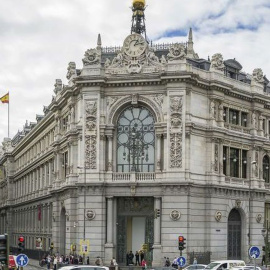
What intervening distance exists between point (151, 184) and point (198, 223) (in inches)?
247

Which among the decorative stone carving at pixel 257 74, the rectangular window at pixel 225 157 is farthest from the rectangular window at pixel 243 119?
the rectangular window at pixel 225 157

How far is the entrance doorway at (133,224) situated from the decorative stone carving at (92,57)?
573 inches

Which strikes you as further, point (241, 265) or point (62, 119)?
point (62, 119)

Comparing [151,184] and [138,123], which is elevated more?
[138,123]

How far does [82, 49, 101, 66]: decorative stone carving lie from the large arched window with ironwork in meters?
6.00

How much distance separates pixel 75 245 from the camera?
74438 millimetres

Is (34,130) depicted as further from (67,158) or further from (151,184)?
(151,184)

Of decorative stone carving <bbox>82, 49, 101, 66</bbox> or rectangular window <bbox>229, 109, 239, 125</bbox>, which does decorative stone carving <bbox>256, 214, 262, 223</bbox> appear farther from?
decorative stone carving <bbox>82, 49, 101, 66</bbox>

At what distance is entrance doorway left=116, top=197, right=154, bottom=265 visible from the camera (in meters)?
72.5

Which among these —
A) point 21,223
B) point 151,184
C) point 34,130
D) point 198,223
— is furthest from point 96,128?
point 21,223

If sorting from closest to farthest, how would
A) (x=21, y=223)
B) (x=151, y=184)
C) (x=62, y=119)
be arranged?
(x=151, y=184) < (x=62, y=119) < (x=21, y=223)

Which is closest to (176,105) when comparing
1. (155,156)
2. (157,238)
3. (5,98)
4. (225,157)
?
(155,156)

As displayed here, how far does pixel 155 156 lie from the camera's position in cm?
7275

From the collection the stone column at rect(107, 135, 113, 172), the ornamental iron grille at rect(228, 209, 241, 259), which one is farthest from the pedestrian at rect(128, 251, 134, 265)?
the ornamental iron grille at rect(228, 209, 241, 259)
